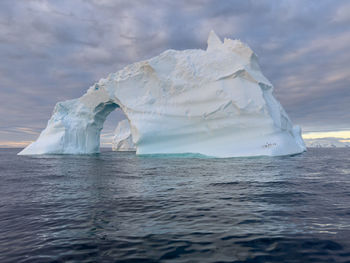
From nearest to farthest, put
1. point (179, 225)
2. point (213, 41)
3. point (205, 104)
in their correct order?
point (179, 225) → point (205, 104) → point (213, 41)

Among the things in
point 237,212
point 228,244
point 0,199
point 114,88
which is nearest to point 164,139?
point 114,88

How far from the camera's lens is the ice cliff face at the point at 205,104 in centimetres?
2409

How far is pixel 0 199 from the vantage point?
8172 mm

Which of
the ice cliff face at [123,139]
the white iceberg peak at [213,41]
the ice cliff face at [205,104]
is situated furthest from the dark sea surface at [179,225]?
the ice cliff face at [123,139]

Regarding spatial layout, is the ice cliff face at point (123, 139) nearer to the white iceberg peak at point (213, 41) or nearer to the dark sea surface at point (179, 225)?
the white iceberg peak at point (213, 41)

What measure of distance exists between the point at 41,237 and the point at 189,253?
3.25 metres

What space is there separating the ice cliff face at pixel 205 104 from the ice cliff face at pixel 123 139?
1328 inches

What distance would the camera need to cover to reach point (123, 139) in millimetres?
63469

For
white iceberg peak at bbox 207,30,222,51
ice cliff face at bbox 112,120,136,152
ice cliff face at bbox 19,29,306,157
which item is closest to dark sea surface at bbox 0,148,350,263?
ice cliff face at bbox 19,29,306,157

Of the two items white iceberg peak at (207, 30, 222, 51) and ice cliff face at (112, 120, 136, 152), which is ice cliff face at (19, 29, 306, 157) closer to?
white iceberg peak at (207, 30, 222, 51)

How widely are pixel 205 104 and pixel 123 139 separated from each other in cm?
4233

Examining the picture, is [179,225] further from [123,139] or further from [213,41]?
[123,139]

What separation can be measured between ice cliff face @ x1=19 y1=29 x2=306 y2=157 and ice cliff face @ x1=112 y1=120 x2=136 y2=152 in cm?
3373

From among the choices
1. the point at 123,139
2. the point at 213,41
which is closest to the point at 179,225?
the point at 213,41
